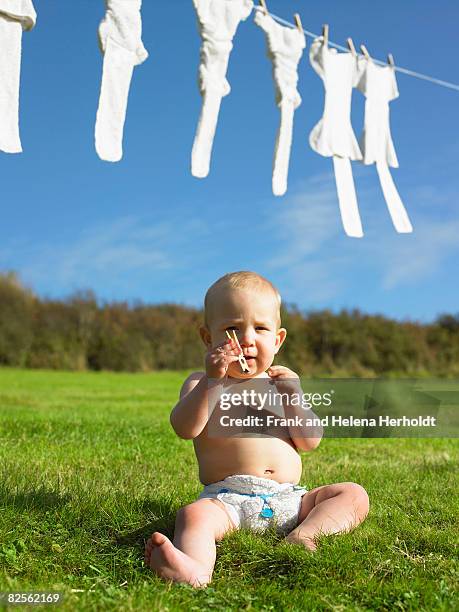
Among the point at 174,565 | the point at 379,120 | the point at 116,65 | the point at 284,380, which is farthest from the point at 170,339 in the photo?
the point at 174,565

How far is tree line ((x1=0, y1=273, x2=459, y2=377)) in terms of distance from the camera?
16016mm

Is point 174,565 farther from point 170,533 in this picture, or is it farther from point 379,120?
point 379,120

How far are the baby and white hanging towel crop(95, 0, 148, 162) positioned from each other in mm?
1267

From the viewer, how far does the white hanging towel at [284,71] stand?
3945 mm

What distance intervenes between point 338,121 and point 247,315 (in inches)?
102

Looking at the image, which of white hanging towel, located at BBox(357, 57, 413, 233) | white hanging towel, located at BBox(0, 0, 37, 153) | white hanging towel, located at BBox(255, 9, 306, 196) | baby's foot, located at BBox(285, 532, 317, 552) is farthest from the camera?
white hanging towel, located at BBox(357, 57, 413, 233)

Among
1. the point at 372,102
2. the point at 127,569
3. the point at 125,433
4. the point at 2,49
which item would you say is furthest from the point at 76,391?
the point at 127,569

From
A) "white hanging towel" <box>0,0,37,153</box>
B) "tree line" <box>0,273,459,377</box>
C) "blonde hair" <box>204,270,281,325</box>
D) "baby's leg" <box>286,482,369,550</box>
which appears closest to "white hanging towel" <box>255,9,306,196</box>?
"white hanging towel" <box>0,0,37,153</box>

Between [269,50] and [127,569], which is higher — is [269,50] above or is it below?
above

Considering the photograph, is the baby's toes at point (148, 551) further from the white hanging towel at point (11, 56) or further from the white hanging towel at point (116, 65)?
the white hanging towel at point (116, 65)

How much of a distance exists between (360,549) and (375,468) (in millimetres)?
1715

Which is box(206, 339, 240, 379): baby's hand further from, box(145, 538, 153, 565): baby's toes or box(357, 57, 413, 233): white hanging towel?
box(357, 57, 413, 233): white hanging towel

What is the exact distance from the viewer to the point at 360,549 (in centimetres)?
205

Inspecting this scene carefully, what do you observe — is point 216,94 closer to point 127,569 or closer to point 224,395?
point 224,395
